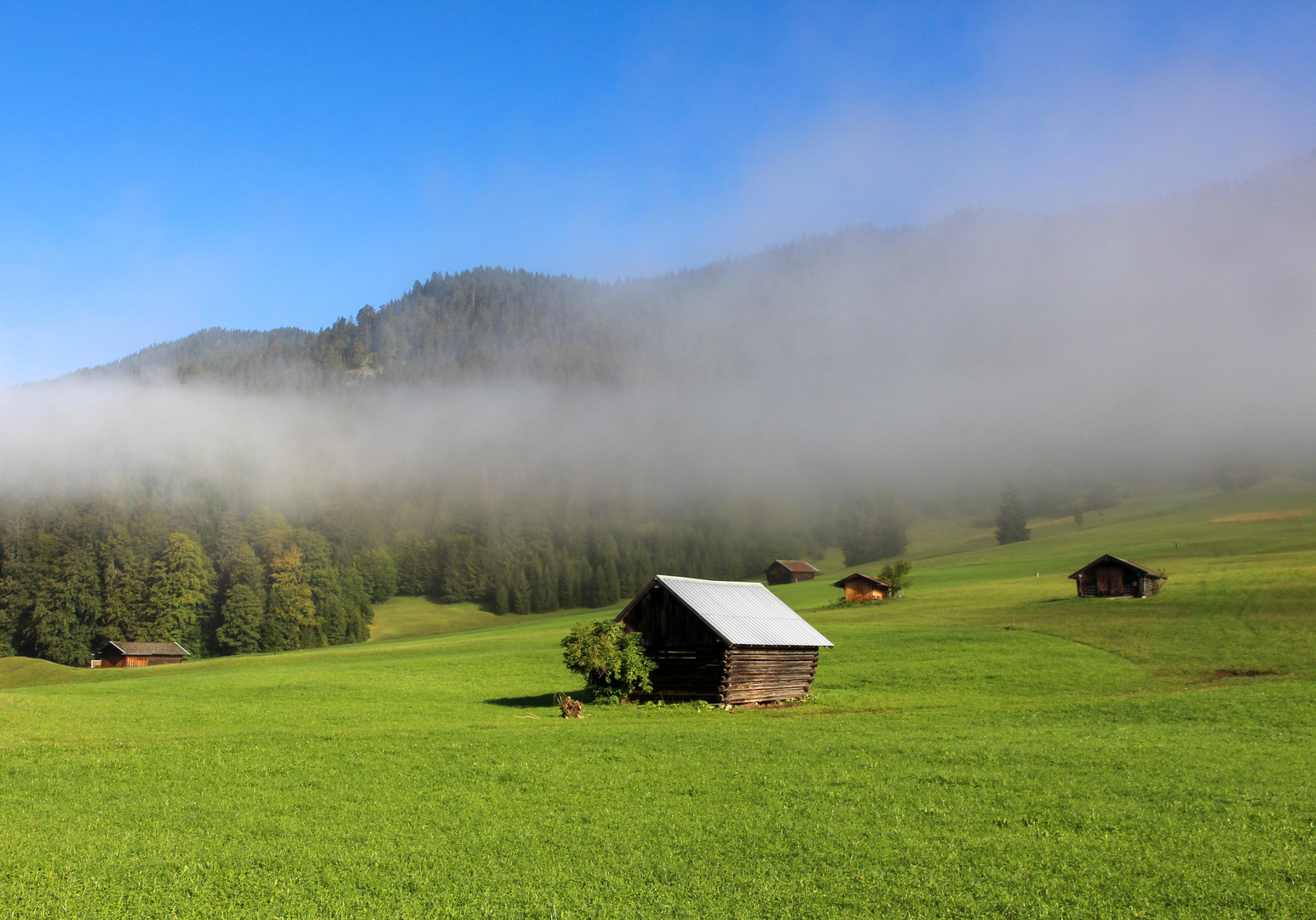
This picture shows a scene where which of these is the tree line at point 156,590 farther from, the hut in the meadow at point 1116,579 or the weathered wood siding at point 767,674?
the hut in the meadow at point 1116,579

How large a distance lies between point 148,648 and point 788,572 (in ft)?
296

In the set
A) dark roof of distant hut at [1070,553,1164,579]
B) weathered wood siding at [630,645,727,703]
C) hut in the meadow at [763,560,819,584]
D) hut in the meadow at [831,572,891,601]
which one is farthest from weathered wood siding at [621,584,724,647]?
hut in the meadow at [763,560,819,584]

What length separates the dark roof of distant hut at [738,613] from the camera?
36.8 m

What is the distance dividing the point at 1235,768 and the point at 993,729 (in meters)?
8.26

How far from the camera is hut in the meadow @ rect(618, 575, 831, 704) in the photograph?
36.4 metres

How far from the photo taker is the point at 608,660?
118 feet

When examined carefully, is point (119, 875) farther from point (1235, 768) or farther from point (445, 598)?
point (445, 598)

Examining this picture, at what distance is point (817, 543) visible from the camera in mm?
195250

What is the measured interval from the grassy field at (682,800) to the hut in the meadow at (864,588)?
1687 inches

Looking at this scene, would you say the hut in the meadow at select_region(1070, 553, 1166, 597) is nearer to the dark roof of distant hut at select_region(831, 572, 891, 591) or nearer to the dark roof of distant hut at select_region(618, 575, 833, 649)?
the dark roof of distant hut at select_region(831, 572, 891, 591)

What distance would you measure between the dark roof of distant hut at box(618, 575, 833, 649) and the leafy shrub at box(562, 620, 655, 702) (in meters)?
1.49

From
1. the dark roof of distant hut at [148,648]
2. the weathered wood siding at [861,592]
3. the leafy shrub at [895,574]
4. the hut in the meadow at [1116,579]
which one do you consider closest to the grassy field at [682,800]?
the hut in the meadow at [1116,579]

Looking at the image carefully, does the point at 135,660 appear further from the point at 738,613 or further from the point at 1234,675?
the point at 1234,675

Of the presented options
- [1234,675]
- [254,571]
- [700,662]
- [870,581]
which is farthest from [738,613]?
[254,571]
